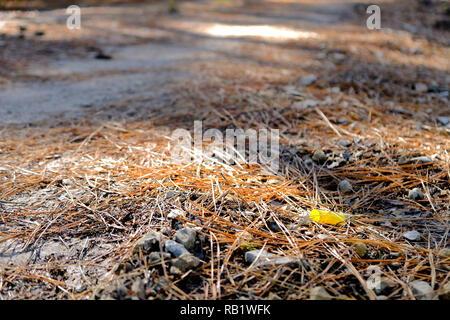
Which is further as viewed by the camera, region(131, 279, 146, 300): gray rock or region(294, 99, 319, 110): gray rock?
region(294, 99, 319, 110): gray rock

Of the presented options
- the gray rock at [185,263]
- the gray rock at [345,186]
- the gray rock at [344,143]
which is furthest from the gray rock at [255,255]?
the gray rock at [344,143]

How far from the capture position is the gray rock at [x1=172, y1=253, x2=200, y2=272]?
1219 millimetres

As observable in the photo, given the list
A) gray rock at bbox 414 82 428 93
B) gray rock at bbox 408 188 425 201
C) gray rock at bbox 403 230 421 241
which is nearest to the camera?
gray rock at bbox 403 230 421 241

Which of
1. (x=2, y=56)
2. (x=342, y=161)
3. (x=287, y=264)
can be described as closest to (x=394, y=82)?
(x=342, y=161)

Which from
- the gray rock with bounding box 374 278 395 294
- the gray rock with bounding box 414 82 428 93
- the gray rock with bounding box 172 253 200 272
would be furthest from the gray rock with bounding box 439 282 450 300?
the gray rock with bounding box 414 82 428 93

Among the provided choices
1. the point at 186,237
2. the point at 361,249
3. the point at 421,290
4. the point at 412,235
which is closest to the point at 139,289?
the point at 186,237

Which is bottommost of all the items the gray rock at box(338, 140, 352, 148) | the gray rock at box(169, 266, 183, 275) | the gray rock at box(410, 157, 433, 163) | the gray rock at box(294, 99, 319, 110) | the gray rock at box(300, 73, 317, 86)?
the gray rock at box(169, 266, 183, 275)

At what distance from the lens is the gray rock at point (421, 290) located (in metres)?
1.15

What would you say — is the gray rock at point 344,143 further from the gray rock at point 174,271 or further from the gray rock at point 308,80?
the gray rock at point 174,271

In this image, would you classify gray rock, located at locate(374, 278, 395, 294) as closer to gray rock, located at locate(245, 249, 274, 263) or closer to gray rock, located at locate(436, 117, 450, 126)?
gray rock, located at locate(245, 249, 274, 263)

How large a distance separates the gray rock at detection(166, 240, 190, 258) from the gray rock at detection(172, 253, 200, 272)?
0.02 metres

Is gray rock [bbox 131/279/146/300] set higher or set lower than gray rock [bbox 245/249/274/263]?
lower

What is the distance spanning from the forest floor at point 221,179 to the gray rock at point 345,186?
0.09 feet

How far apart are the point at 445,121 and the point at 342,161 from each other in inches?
42.9
